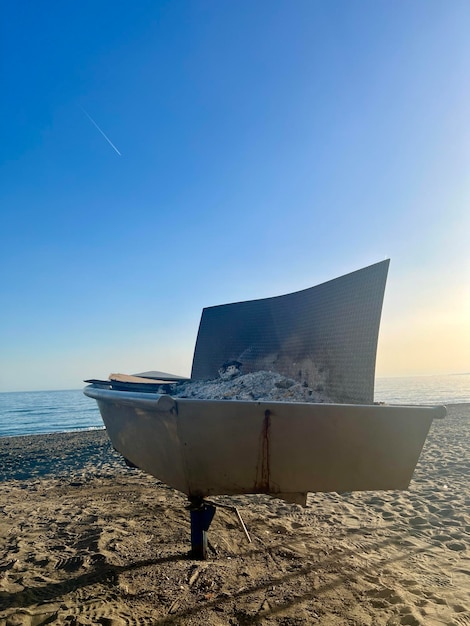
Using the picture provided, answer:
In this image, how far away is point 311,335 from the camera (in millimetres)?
3830

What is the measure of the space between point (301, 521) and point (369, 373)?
245 centimetres

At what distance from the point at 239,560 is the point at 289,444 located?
1.68 metres

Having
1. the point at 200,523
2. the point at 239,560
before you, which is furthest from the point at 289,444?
the point at 239,560

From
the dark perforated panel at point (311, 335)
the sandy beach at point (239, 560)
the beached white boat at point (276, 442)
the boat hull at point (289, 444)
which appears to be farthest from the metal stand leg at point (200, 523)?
the dark perforated panel at point (311, 335)

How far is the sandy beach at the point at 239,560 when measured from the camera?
2.37 meters

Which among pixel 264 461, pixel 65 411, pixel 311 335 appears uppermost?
pixel 311 335

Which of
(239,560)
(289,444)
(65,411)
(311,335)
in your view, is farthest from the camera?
(65,411)

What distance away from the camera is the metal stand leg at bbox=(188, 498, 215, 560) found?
2654mm

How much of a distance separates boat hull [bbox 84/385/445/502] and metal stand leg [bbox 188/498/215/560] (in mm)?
508

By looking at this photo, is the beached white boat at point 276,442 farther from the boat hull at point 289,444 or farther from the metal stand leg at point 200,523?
the metal stand leg at point 200,523

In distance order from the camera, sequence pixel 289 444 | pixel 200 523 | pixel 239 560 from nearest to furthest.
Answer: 1. pixel 289 444
2. pixel 200 523
3. pixel 239 560

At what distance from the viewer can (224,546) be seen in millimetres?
3361

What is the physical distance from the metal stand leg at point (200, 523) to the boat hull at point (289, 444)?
0.51 metres

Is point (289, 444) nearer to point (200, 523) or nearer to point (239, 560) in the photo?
point (200, 523)
